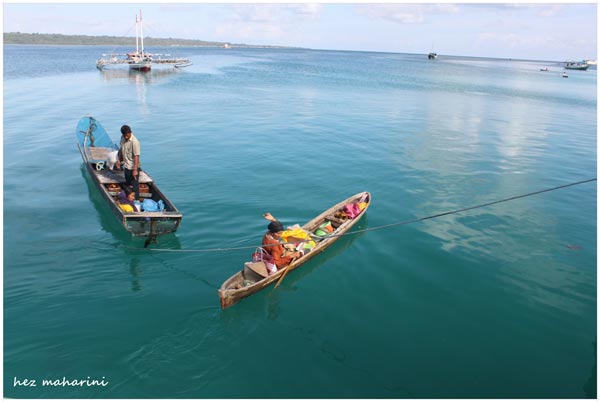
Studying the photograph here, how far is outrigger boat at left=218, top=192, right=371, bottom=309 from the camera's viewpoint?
9.38m

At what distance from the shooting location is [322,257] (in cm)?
1216

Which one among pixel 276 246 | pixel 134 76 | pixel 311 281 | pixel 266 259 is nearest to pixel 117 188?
pixel 266 259

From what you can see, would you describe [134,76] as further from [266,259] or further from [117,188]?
[266,259]

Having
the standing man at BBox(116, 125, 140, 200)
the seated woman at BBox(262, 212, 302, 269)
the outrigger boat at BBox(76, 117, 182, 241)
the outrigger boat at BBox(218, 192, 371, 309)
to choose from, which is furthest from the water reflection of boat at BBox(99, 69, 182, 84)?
the seated woman at BBox(262, 212, 302, 269)

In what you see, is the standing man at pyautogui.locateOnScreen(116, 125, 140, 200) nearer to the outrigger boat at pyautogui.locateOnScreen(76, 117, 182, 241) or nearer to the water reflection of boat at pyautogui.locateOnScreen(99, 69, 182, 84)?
the outrigger boat at pyautogui.locateOnScreen(76, 117, 182, 241)

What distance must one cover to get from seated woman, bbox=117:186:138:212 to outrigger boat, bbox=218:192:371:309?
4.66 meters

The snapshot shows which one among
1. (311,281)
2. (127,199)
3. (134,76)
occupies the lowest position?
(311,281)

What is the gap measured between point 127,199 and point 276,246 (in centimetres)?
605

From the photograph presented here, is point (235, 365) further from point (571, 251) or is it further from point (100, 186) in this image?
point (571, 251)

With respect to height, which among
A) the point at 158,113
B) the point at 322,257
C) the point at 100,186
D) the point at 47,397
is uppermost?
the point at 158,113

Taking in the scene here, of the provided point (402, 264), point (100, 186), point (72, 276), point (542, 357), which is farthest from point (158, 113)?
point (542, 357)

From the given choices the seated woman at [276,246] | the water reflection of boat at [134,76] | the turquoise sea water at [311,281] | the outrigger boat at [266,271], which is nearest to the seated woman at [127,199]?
the turquoise sea water at [311,281]

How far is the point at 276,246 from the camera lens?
407 inches

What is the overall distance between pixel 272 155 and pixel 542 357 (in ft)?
54.9
